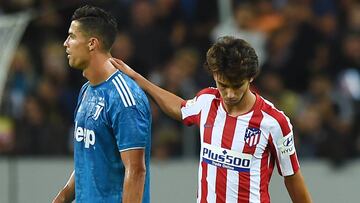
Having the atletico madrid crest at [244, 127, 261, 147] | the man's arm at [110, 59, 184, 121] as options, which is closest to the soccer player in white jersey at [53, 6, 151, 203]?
the man's arm at [110, 59, 184, 121]

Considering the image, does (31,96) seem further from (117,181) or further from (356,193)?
(117,181)

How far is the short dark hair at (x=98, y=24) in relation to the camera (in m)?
5.36

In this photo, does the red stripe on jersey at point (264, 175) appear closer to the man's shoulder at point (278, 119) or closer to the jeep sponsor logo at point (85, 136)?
the man's shoulder at point (278, 119)

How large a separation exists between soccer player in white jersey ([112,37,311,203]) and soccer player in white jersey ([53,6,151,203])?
0.18 meters

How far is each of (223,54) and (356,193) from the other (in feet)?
16.9

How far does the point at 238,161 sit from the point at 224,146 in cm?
11

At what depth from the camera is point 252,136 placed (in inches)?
213

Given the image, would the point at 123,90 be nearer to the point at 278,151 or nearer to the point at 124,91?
the point at 124,91

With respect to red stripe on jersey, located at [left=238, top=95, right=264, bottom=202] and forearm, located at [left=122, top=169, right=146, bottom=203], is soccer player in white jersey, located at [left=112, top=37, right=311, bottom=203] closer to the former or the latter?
red stripe on jersey, located at [left=238, top=95, right=264, bottom=202]

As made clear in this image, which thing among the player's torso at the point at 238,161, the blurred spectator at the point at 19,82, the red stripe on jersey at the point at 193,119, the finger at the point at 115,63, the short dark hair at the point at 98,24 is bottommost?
the player's torso at the point at 238,161

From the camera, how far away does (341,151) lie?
32.9 feet

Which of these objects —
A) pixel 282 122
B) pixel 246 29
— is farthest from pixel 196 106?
pixel 246 29

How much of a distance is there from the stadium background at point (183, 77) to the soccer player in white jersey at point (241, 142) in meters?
4.29

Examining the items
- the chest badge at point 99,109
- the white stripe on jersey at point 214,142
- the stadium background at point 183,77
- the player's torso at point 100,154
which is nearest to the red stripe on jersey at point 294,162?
the white stripe on jersey at point 214,142
